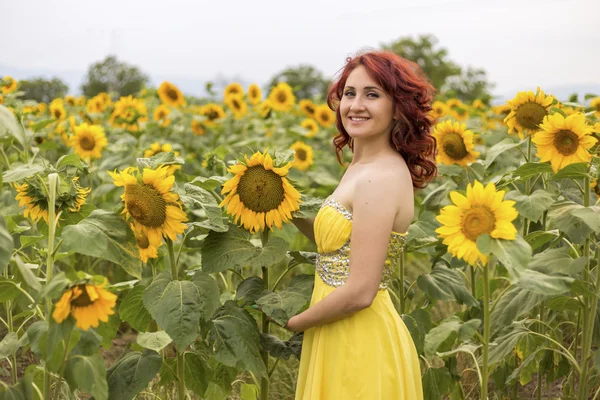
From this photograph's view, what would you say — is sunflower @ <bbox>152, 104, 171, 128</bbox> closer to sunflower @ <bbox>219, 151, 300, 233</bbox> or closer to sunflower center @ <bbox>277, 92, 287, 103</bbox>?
sunflower center @ <bbox>277, 92, 287, 103</bbox>

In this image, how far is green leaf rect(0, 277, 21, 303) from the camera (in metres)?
2.00

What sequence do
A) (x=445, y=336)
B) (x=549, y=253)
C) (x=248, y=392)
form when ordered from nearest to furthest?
(x=445, y=336)
(x=549, y=253)
(x=248, y=392)

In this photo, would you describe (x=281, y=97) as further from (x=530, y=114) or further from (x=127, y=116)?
(x=530, y=114)

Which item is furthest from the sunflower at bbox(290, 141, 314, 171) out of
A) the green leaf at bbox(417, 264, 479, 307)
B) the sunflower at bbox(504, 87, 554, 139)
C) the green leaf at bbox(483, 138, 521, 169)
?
the green leaf at bbox(417, 264, 479, 307)

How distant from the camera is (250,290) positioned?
221 cm

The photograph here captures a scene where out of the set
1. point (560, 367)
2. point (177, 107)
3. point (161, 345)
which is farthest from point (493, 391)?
point (177, 107)

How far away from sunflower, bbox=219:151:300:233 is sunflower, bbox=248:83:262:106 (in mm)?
4295

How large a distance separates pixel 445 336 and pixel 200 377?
0.77 meters

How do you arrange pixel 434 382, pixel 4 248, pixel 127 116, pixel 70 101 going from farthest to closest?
pixel 70 101 → pixel 127 116 → pixel 434 382 → pixel 4 248

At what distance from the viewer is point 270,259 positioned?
2088 mm

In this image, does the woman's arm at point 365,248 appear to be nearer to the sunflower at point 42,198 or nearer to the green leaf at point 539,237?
the green leaf at point 539,237

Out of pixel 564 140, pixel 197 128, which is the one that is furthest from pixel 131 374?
pixel 197 128

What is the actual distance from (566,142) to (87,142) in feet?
9.13

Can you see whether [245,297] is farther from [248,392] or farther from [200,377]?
[248,392]
